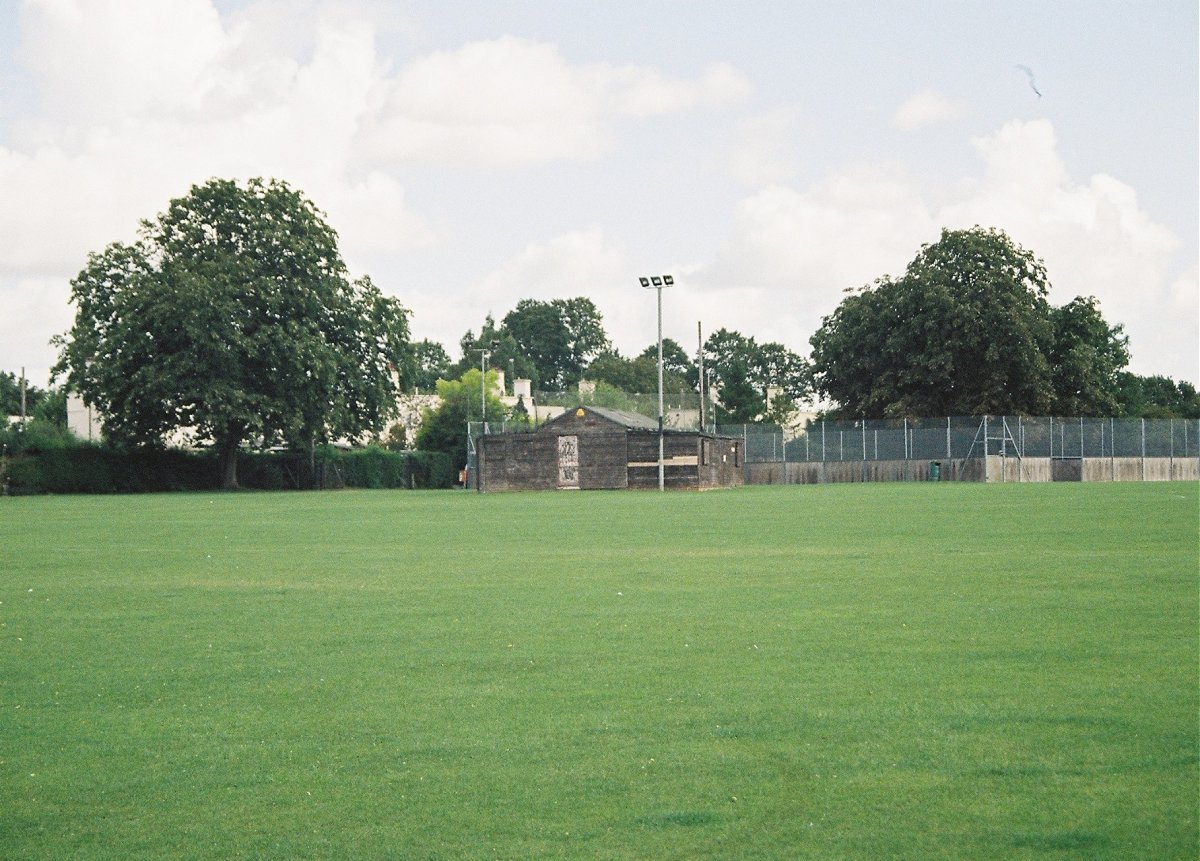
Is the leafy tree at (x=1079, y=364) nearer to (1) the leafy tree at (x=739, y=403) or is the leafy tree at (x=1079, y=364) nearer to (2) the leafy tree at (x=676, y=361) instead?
(1) the leafy tree at (x=739, y=403)

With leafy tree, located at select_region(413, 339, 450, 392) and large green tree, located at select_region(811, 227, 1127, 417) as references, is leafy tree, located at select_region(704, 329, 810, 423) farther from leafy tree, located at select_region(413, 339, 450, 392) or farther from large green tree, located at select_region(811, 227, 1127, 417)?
large green tree, located at select_region(811, 227, 1127, 417)

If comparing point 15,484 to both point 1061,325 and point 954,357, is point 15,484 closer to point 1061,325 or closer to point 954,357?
point 954,357

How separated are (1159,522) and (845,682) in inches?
757

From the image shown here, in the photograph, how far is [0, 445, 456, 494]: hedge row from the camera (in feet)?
203

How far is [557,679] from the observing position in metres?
8.78

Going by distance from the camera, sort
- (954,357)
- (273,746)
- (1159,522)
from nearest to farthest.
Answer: (273,746) < (1159,522) < (954,357)

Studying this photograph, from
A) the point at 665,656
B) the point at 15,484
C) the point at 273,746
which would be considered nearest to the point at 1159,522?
the point at 665,656

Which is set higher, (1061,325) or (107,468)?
(1061,325)

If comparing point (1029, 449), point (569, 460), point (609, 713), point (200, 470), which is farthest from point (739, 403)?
point (609, 713)

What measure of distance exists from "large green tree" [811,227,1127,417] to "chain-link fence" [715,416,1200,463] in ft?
20.1

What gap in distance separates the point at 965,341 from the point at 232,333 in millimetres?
40016

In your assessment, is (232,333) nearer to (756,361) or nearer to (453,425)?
(453,425)

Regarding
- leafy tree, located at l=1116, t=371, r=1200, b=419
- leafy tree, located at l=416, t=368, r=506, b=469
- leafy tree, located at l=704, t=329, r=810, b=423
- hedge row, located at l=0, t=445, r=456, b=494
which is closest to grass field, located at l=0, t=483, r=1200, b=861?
hedge row, located at l=0, t=445, r=456, b=494

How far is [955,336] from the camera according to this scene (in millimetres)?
76188
